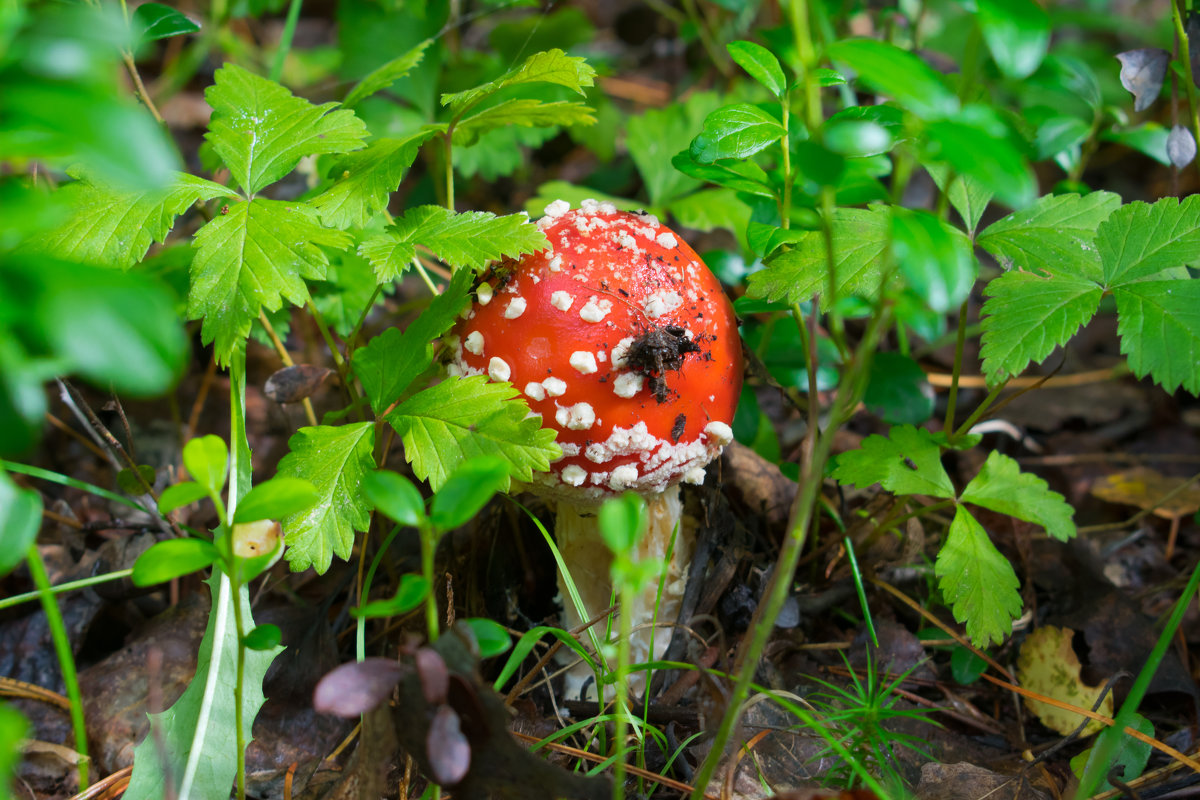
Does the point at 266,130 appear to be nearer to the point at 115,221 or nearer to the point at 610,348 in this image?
the point at 115,221

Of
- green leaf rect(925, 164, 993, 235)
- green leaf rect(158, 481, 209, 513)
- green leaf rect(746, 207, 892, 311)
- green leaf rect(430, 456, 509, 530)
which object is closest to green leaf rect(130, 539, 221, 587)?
green leaf rect(158, 481, 209, 513)

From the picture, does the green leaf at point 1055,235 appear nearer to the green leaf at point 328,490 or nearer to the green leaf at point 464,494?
the green leaf at point 464,494

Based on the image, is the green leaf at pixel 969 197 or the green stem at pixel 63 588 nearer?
the green stem at pixel 63 588

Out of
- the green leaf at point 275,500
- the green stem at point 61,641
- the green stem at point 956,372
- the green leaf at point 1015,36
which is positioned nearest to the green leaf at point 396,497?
the green leaf at point 275,500

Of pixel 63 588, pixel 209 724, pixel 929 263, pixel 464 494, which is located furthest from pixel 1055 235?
pixel 63 588

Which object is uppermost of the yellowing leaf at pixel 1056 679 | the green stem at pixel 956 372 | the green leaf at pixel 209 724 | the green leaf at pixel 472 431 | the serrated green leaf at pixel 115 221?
the serrated green leaf at pixel 115 221

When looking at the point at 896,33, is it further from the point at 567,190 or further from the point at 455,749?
the point at 455,749

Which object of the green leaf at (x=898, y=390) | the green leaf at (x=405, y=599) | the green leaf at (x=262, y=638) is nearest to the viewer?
the green leaf at (x=405, y=599)
